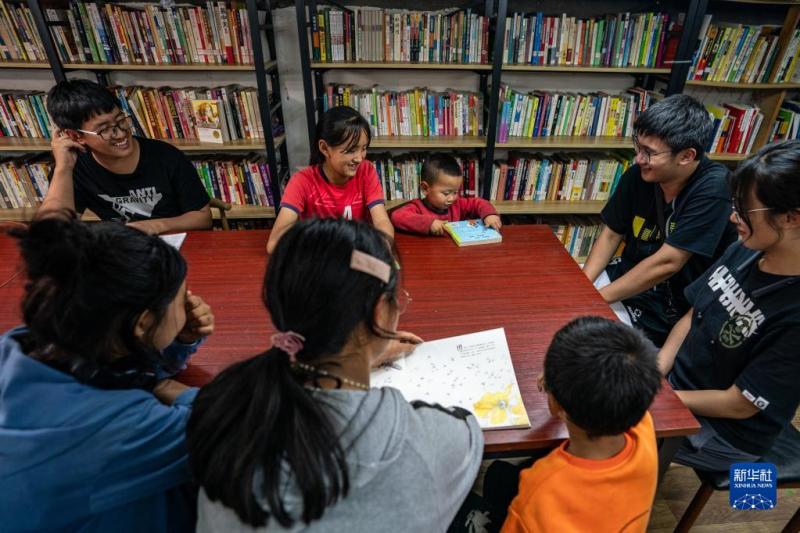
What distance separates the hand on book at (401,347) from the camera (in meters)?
1.02

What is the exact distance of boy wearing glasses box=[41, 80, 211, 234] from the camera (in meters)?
1.68

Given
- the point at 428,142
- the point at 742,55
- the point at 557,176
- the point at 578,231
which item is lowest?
the point at 578,231

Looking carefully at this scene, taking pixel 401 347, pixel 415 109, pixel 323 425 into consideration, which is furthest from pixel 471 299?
pixel 415 109

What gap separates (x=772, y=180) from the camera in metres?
0.97


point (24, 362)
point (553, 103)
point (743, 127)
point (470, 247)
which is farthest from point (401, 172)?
point (24, 362)

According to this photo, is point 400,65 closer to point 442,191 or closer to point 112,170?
point 442,191

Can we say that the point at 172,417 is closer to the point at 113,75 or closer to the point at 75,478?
the point at 75,478

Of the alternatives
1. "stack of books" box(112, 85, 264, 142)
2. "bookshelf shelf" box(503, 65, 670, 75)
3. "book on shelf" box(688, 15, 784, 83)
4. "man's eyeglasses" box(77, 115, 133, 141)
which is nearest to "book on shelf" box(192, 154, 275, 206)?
"stack of books" box(112, 85, 264, 142)

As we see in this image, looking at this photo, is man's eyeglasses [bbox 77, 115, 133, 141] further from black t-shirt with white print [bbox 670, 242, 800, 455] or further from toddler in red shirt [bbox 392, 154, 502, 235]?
black t-shirt with white print [bbox 670, 242, 800, 455]

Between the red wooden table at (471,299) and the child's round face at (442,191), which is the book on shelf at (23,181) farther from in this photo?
the child's round face at (442,191)

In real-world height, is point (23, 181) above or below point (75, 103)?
below

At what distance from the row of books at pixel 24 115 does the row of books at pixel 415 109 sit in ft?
5.13

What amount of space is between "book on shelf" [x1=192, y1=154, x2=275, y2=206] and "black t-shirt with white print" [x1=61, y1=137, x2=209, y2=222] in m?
0.62

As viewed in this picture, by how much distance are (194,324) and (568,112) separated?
2.32m
